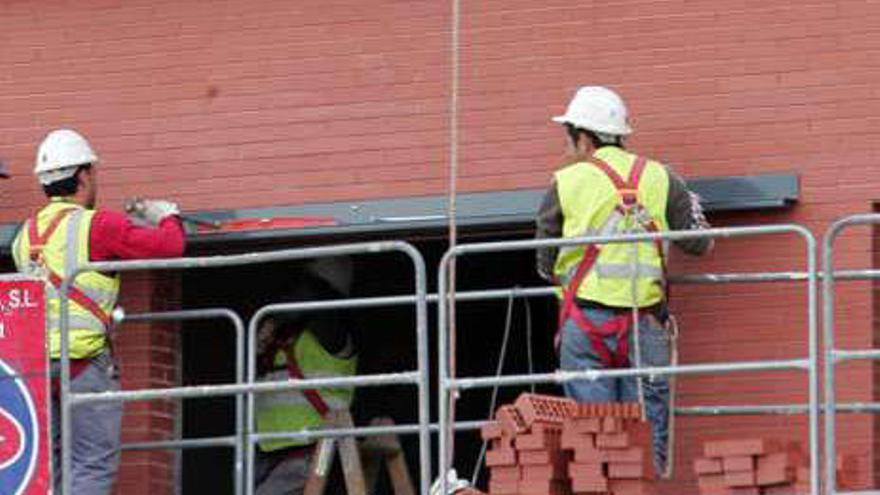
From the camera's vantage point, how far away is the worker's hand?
16.5 meters

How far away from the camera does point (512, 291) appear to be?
15562 mm

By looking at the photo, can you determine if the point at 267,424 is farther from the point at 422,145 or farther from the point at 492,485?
the point at 492,485

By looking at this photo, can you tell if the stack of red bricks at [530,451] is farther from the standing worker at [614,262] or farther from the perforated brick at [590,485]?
the standing worker at [614,262]

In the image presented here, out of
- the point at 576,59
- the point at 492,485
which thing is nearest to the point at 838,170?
the point at 576,59

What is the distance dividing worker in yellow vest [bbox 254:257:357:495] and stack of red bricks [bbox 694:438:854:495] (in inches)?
135

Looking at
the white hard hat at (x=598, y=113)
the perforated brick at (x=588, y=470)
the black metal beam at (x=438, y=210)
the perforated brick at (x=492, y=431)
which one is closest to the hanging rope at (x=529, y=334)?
the black metal beam at (x=438, y=210)

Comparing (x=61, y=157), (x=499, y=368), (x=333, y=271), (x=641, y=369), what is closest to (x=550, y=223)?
(x=641, y=369)

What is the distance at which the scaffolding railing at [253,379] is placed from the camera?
14.6 metres

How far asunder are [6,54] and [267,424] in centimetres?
254

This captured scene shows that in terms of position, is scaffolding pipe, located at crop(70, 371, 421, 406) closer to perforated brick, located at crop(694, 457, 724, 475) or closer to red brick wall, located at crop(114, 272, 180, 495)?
perforated brick, located at crop(694, 457, 724, 475)

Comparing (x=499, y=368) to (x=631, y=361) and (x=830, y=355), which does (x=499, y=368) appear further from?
(x=830, y=355)

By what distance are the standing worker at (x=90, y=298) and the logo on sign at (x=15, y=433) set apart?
17.7 inches

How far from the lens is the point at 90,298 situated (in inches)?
638

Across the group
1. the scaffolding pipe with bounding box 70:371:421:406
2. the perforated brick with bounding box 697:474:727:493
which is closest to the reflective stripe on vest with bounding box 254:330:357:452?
the scaffolding pipe with bounding box 70:371:421:406
